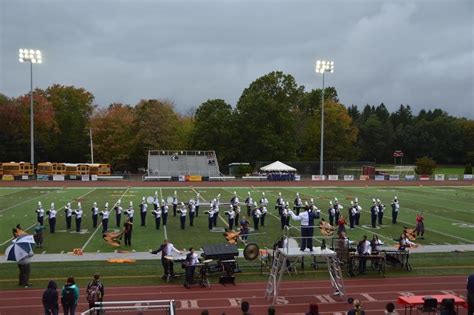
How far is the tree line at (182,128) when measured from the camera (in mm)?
65312

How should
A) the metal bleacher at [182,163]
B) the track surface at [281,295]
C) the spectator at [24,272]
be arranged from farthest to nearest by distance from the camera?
the metal bleacher at [182,163], the spectator at [24,272], the track surface at [281,295]

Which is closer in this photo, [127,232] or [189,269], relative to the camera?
[189,269]

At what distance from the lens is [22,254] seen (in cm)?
1262

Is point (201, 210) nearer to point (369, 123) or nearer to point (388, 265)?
point (388, 265)

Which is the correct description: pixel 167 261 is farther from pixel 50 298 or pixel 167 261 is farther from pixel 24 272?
pixel 50 298

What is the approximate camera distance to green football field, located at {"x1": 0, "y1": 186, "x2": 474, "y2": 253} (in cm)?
1992

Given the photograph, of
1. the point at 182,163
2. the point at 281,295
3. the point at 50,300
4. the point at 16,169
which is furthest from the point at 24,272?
the point at 182,163

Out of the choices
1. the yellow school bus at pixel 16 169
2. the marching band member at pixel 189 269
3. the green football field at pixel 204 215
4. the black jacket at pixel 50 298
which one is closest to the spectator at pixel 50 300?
the black jacket at pixel 50 298

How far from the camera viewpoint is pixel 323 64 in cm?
5222

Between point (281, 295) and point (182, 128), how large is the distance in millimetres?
64169

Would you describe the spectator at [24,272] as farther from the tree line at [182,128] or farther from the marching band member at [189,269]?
the tree line at [182,128]

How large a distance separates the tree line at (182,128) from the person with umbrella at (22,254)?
51603mm

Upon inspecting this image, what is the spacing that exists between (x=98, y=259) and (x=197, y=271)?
3.86 meters

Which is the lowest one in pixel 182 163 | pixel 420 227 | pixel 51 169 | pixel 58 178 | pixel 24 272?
pixel 24 272
